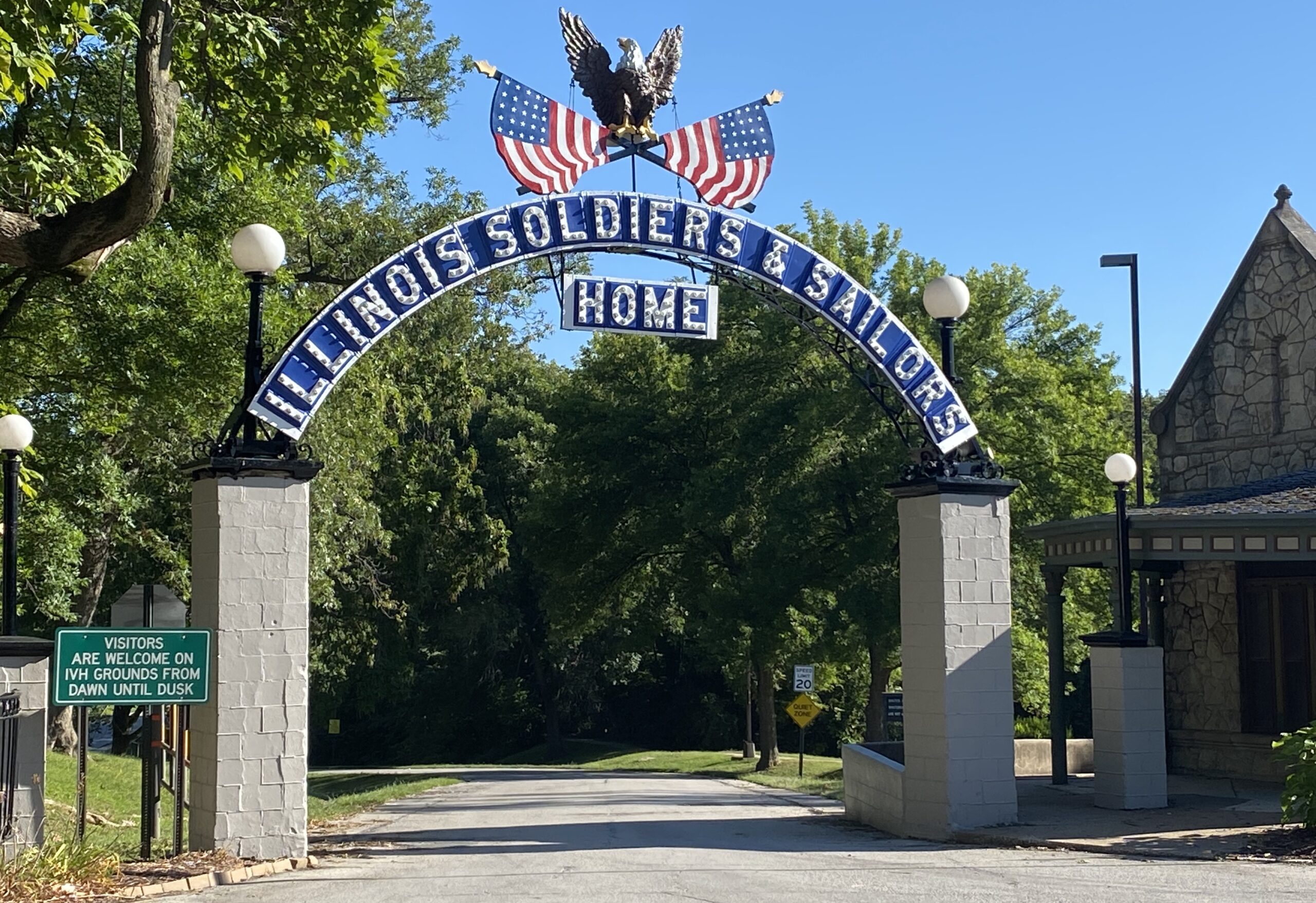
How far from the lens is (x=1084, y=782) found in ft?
61.2

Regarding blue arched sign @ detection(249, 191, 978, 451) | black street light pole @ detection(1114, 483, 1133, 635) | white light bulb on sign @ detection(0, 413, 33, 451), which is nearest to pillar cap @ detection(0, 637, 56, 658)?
white light bulb on sign @ detection(0, 413, 33, 451)

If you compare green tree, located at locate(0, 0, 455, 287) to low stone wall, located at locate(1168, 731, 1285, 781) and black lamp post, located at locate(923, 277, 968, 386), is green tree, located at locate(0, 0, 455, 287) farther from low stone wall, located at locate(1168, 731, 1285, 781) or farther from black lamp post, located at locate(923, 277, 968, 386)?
low stone wall, located at locate(1168, 731, 1285, 781)

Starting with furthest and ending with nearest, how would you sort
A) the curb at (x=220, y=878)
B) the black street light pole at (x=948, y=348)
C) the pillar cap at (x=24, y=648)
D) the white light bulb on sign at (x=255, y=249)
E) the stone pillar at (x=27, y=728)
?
1. the black street light pole at (x=948, y=348)
2. the white light bulb on sign at (x=255, y=249)
3. the pillar cap at (x=24, y=648)
4. the stone pillar at (x=27, y=728)
5. the curb at (x=220, y=878)

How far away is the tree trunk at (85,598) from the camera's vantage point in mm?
24906

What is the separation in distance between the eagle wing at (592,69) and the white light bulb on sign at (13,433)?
6269mm

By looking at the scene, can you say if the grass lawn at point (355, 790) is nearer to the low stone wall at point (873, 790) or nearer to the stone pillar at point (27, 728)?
the stone pillar at point (27, 728)

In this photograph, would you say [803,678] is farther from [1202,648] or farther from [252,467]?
[252,467]

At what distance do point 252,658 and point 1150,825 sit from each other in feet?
27.2

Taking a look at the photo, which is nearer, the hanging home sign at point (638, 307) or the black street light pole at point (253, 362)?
the black street light pole at point (253, 362)

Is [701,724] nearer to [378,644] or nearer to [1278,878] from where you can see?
[378,644]

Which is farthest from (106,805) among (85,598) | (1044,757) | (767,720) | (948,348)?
(767,720)

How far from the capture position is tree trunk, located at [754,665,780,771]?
112 feet

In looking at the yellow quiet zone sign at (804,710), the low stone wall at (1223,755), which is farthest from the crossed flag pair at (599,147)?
the yellow quiet zone sign at (804,710)

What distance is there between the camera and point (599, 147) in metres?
14.2
